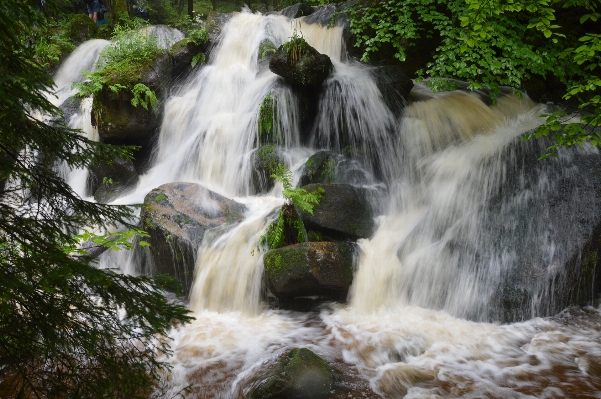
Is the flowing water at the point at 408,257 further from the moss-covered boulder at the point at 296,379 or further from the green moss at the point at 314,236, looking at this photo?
the green moss at the point at 314,236

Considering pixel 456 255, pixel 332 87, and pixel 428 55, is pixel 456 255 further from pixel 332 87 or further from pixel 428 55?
pixel 428 55

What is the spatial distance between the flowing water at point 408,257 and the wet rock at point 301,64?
47 cm

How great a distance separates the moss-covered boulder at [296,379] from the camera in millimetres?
3789

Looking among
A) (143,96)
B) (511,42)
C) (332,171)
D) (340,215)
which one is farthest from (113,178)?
(511,42)

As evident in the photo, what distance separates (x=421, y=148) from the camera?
8844 mm

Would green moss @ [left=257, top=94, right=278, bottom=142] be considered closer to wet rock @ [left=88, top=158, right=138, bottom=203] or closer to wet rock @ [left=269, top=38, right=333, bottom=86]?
wet rock @ [left=269, top=38, right=333, bottom=86]

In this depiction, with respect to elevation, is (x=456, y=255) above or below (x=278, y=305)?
above

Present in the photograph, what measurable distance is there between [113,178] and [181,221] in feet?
13.9

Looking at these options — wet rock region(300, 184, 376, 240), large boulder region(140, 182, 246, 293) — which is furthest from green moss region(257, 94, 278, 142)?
wet rock region(300, 184, 376, 240)

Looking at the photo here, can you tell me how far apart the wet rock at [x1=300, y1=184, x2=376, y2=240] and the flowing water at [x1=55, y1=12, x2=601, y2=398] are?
1.06ft

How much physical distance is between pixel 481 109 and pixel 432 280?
510 cm

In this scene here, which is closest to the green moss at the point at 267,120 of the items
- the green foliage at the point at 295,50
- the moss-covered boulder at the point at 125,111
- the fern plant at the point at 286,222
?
the green foliage at the point at 295,50

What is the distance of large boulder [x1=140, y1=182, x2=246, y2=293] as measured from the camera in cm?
681

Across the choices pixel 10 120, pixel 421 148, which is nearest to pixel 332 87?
pixel 421 148
